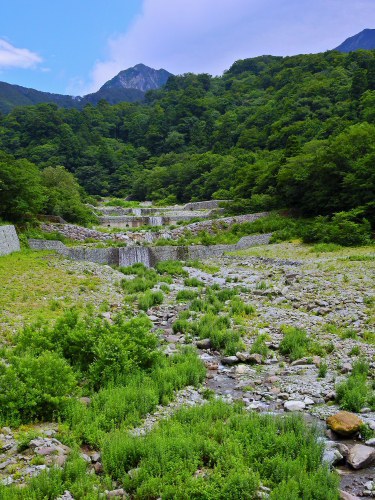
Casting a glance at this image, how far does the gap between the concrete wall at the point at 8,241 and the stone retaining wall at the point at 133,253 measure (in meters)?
1.52

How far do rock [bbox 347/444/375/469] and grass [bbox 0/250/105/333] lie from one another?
8563 millimetres

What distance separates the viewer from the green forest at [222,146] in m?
30.0

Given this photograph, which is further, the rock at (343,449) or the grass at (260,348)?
the grass at (260,348)

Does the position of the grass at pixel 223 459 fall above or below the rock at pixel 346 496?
above

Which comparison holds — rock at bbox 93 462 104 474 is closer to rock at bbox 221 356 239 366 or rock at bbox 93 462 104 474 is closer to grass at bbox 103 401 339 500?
grass at bbox 103 401 339 500

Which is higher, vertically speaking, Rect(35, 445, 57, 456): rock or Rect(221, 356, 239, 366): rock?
Rect(35, 445, 57, 456): rock

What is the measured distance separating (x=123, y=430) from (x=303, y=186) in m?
29.9

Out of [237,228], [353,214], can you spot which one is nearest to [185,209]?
[237,228]

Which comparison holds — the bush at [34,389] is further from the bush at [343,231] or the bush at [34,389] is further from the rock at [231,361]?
the bush at [343,231]

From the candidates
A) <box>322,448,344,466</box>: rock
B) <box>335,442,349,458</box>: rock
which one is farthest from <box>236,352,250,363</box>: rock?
<box>322,448,344,466</box>: rock

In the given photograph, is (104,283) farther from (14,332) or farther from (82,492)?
(82,492)

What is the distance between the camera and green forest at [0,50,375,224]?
30016mm

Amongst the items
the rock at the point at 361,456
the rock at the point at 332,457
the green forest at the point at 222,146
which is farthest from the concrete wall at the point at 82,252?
the rock at the point at 361,456

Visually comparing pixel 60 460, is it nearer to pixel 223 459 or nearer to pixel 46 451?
pixel 46 451
